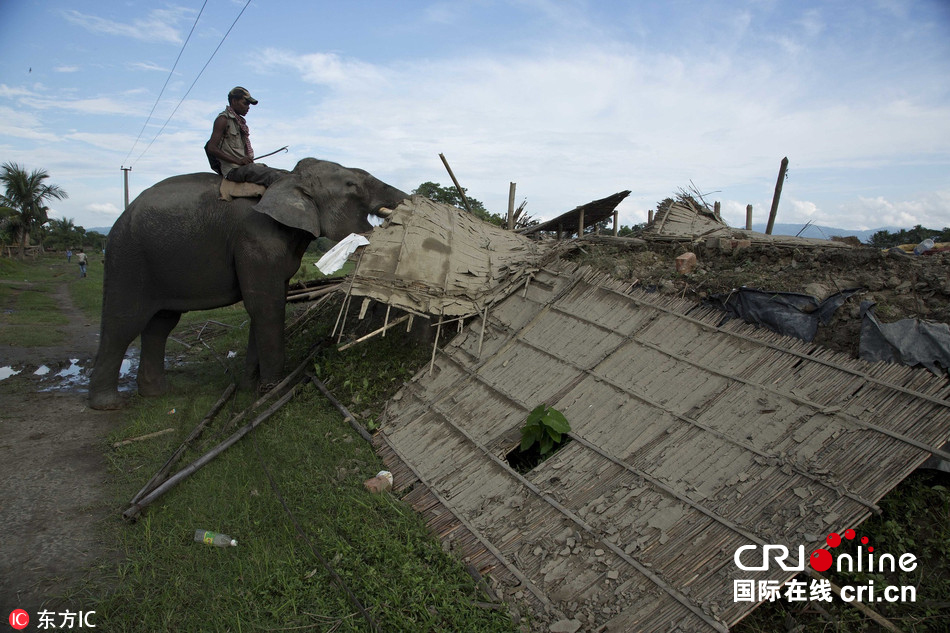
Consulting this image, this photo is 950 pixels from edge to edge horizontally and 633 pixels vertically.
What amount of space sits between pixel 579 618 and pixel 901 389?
8.25ft

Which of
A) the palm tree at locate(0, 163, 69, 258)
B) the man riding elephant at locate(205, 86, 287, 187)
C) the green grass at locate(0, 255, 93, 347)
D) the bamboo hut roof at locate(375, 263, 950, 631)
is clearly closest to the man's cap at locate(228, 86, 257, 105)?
the man riding elephant at locate(205, 86, 287, 187)

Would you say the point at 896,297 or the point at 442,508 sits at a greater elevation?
the point at 896,297

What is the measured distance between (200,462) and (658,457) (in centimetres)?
418

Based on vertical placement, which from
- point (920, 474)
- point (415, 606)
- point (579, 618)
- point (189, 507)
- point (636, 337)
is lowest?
point (189, 507)

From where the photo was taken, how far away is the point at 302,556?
13.1 feet

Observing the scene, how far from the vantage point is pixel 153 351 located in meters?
7.59

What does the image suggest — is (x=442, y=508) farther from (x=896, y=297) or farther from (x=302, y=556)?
(x=896, y=297)

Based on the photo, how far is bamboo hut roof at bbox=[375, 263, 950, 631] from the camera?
3141mm

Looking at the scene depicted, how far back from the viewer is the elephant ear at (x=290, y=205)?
633cm

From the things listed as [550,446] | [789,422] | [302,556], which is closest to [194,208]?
[302,556]

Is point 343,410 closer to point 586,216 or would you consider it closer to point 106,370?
point 106,370

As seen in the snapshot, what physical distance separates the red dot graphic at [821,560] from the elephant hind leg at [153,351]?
7569 mm

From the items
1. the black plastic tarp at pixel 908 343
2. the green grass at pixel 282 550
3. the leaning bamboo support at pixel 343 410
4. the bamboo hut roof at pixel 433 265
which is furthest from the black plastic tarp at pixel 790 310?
the leaning bamboo support at pixel 343 410

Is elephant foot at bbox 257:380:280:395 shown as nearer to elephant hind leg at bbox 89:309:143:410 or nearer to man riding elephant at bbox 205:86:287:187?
elephant hind leg at bbox 89:309:143:410
